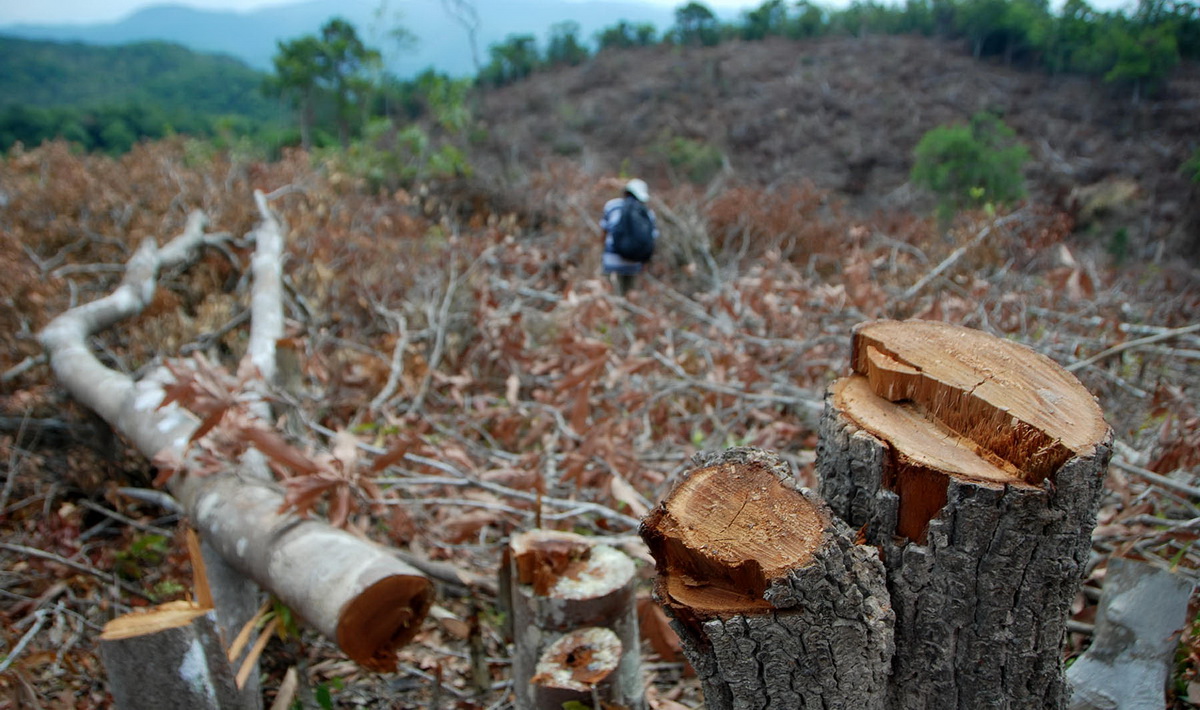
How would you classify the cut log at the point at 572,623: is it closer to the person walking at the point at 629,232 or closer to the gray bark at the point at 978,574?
the gray bark at the point at 978,574

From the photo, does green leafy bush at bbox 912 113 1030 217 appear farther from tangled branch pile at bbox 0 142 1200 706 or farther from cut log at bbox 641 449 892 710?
cut log at bbox 641 449 892 710

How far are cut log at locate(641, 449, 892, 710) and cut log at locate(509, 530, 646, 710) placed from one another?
0.51 m

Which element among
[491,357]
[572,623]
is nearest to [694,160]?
[491,357]

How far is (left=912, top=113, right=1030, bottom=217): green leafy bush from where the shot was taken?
21.4ft

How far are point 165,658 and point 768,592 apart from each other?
1.33 metres

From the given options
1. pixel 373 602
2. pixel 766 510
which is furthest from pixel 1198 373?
pixel 373 602

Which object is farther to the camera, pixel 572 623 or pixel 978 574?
pixel 572 623

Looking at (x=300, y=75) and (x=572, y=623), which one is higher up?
(x=300, y=75)

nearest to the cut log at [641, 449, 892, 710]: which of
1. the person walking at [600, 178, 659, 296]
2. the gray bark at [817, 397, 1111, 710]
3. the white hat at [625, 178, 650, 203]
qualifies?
the gray bark at [817, 397, 1111, 710]

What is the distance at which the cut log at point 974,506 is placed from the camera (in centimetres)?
104

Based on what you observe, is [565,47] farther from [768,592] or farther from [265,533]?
[768,592]

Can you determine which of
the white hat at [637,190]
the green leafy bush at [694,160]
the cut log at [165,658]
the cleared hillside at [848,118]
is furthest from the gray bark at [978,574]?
the green leafy bush at [694,160]

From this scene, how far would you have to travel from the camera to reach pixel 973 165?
6.80 meters

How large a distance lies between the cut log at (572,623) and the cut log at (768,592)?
51cm
